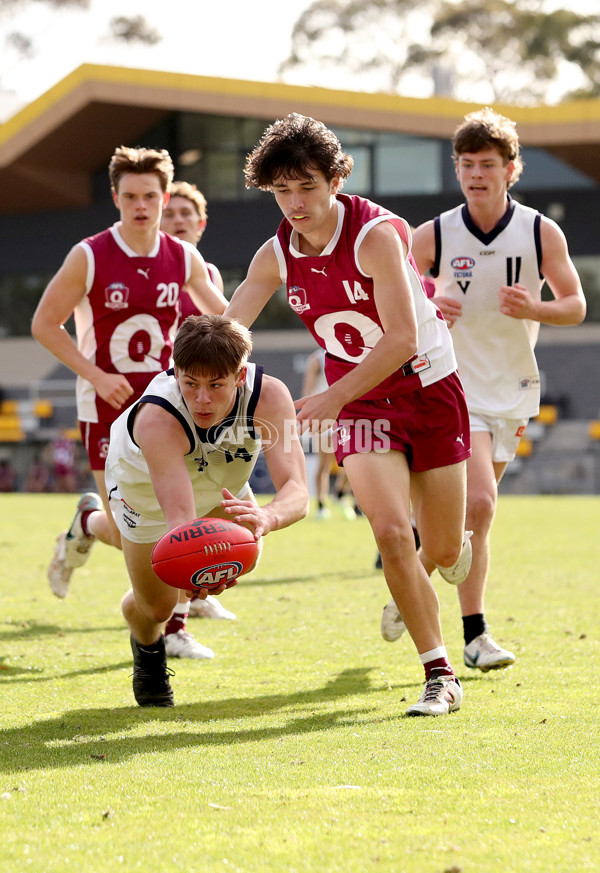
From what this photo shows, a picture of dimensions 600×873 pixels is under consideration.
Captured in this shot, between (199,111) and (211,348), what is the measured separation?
85.6 feet

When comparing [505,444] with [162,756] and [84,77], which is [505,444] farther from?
[84,77]

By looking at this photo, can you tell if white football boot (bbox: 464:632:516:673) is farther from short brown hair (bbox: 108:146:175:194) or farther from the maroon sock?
short brown hair (bbox: 108:146:175:194)

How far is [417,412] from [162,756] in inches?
70.8

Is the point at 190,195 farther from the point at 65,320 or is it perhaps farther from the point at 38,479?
the point at 38,479

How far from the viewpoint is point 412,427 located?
190 inches

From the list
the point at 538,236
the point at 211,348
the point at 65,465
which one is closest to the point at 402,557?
the point at 211,348

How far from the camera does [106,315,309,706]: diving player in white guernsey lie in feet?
13.0

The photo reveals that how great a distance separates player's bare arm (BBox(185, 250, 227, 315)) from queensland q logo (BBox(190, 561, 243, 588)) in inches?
107

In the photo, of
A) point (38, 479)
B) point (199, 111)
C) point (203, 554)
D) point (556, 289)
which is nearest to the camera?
point (203, 554)

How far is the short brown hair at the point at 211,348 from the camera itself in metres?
3.91

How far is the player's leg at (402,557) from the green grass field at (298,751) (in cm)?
16

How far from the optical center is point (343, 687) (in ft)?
17.0

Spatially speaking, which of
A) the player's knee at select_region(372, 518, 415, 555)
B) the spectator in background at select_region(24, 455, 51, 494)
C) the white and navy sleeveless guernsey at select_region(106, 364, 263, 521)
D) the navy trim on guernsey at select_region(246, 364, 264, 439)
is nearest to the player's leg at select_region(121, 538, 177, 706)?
the white and navy sleeveless guernsey at select_region(106, 364, 263, 521)

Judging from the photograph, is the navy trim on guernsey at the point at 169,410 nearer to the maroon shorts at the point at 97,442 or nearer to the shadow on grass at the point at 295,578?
the maroon shorts at the point at 97,442
